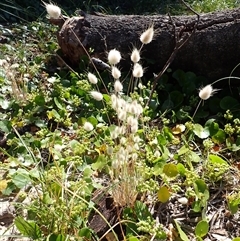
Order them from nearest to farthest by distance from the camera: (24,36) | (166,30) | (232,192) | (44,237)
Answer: (44,237) < (232,192) < (166,30) < (24,36)

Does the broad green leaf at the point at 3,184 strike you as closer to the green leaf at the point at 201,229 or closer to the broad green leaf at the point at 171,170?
the broad green leaf at the point at 171,170

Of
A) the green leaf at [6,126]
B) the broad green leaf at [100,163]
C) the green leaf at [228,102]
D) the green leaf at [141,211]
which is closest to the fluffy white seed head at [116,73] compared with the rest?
the broad green leaf at [100,163]

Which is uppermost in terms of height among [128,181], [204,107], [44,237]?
[204,107]

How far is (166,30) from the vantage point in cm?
322

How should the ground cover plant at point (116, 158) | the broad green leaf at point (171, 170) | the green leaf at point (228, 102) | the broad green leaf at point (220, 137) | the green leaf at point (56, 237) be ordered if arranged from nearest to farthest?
the green leaf at point (56, 237), the ground cover plant at point (116, 158), the broad green leaf at point (171, 170), the broad green leaf at point (220, 137), the green leaf at point (228, 102)

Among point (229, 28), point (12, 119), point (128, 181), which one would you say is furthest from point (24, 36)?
point (128, 181)

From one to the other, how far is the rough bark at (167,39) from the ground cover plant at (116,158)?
97 mm

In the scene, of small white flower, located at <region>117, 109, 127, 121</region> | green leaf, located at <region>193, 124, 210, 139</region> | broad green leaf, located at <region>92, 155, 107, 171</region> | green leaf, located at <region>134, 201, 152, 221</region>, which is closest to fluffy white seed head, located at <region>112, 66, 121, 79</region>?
small white flower, located at <region>117, 109, 127, 121</region>

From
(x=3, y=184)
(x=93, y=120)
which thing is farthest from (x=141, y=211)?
(x=93, y=120)

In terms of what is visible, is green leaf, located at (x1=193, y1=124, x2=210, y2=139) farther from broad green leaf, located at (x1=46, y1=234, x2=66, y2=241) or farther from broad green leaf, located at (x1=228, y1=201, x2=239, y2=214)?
broad green leaf, located at (x1=46, y1=234, x2=66, y2=241)

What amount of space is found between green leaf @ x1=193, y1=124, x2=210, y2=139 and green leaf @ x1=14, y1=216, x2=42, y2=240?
108 cm

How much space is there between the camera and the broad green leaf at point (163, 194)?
7.13 feet

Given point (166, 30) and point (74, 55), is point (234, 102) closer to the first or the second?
point (166, 30)

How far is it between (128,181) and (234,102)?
3.68 feet
